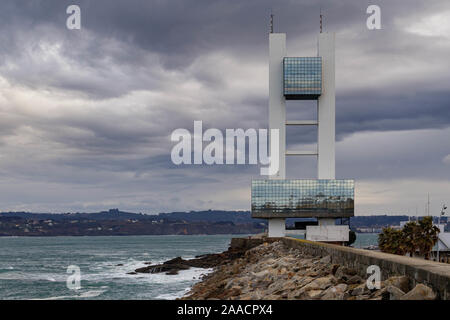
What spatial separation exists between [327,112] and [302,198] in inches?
684

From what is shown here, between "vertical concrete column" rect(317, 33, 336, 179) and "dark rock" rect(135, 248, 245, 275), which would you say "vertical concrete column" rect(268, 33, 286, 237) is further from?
"dark rock" rect(135, 248, 245, 275)

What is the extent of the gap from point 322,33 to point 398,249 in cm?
5580

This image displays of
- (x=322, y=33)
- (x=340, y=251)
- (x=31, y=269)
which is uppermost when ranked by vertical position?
(x=322, y=33)

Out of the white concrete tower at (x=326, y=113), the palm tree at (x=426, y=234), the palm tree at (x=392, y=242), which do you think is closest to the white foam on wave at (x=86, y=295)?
the palm tree at (x=392, y=242)

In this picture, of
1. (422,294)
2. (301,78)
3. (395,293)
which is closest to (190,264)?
(301,78)

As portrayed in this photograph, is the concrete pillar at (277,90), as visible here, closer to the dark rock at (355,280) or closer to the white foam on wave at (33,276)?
the white foam on wave at (33,276)

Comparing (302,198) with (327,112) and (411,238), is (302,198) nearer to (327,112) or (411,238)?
(327,112)

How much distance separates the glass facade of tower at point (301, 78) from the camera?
327 ft

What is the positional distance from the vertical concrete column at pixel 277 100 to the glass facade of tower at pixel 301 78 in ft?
7.83
